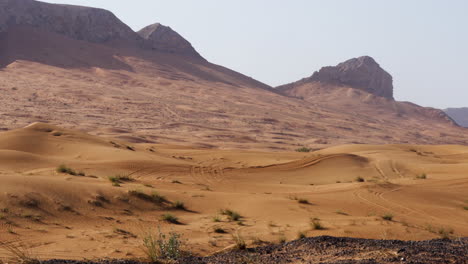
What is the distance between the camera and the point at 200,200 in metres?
13.6

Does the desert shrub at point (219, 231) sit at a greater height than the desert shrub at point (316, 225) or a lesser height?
lesser

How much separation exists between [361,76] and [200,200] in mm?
93711

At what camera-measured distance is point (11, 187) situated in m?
11.2

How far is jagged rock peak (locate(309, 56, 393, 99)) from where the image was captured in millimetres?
101750

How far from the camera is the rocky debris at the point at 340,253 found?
6.91m

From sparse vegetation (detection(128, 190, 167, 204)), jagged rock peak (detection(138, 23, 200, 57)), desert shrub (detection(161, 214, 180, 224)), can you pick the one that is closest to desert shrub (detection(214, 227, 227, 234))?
desert shrub (detection(161, 214, 180, 224))

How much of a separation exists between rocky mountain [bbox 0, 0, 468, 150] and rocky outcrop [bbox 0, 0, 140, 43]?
0.49 ft

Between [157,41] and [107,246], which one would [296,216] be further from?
[157,41]

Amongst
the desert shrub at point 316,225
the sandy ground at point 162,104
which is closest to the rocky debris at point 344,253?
the desert shrub at point 316,225

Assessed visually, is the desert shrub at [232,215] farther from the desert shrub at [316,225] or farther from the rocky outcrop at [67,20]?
the rocky outcrop at [67,20]

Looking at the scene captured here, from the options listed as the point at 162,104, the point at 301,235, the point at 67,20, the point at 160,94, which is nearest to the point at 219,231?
the point at 301,235

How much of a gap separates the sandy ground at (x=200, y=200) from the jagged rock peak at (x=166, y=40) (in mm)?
62759

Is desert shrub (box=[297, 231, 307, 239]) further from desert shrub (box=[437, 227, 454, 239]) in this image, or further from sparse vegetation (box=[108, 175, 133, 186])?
sparse vegetation (box=[108, 175, 133, 186])

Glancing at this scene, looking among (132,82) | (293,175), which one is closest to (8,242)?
(293,175)
